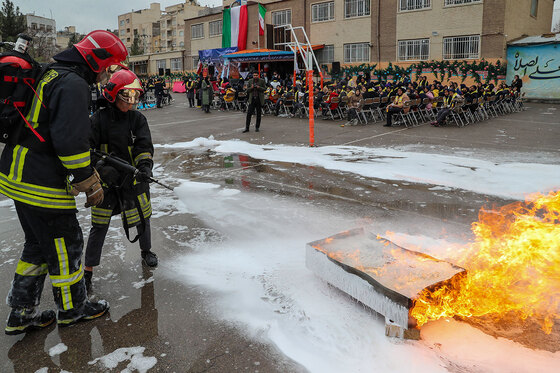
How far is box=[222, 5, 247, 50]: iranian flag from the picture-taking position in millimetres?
35219

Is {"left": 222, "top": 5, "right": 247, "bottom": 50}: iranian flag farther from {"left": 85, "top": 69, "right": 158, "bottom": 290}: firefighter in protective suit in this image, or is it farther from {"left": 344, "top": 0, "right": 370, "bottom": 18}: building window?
{"left": 85, "top": 69, "right": 158, "bottom": 290}: firefighter in protective suit

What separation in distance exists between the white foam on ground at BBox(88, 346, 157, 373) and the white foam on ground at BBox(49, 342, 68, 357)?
274mm

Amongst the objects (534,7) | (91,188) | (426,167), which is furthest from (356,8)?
(91,188)

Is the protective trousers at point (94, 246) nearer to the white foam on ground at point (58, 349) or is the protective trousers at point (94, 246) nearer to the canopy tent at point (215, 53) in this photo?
the white foam on ground at point (58, 349)

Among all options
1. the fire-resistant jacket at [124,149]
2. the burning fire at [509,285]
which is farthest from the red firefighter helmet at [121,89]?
the burning fire at [509,285]

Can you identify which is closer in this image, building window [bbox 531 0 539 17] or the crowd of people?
the crowd of people

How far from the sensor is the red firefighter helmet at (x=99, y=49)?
114 inches

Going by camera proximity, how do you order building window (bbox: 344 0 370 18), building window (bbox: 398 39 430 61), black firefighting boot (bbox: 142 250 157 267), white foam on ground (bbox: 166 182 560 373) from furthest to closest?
building window (bbox: 344 0 370 18), building window (bbox: 398 39 430 61), black firefighting boot (bbox: 142 250 157 267), white foam on ground (bbox: 166 182 560 373)

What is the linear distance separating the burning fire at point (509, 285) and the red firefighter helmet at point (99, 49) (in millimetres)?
2590

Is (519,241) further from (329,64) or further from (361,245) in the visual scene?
(329,64)

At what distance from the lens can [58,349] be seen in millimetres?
2809

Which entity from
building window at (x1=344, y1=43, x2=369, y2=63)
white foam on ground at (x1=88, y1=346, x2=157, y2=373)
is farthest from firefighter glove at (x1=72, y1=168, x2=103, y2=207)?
building window at (x1=344, y1=43, x2=369, y2=63)

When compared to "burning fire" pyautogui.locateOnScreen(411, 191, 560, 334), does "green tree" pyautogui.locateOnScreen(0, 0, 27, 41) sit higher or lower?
higher

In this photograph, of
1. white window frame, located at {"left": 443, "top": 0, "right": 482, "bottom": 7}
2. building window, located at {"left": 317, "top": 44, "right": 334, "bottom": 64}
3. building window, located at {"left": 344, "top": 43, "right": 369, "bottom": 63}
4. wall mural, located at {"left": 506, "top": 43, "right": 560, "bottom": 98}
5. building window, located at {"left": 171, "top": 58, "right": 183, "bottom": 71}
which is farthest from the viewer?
building window, located at {"left": 171, "top": 58, "right": 183, "bottom": 71}
